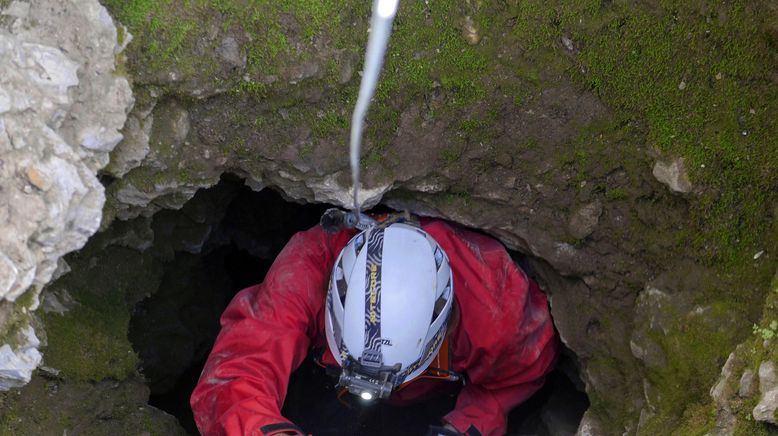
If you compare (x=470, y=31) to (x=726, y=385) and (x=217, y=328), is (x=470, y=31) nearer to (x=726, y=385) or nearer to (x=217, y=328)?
(x=726, y=385)

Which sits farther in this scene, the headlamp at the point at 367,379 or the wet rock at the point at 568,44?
the headlamp at the point at 367,379

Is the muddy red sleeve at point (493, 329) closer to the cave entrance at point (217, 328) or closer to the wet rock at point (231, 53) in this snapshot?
the cave entrance at point (217, 328)

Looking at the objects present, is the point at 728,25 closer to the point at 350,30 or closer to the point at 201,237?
the point at 350,30

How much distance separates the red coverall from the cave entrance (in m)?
0.32

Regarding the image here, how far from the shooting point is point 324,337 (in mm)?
4199

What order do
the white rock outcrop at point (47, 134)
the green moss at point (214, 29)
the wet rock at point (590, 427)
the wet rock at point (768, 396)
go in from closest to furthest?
the wet rock at point (768, 396) < the white rock outcrop at point (47, 134) < the green moss at point (214, 29) < the wet rock at point (590, 427)

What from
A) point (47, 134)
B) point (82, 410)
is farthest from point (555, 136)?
point (82, 410)

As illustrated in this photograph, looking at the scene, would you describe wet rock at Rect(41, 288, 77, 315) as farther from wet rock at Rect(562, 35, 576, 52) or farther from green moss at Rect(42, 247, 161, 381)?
wet rock at Rect(562, 35, 576, 52)

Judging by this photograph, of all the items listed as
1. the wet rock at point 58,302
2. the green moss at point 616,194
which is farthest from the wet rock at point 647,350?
the wet rock at point 58,302

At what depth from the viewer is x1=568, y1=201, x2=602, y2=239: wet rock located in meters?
3.62

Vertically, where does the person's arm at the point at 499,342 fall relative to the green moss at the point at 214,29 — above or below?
below

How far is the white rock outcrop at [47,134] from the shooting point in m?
2.67

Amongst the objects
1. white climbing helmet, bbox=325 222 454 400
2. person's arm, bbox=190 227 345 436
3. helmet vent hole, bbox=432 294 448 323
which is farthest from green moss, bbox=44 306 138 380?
helmet vent hole, bbox=432 294 448 323

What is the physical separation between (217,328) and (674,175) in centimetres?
365
